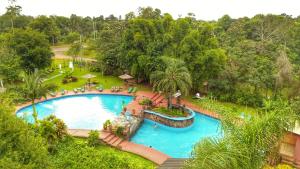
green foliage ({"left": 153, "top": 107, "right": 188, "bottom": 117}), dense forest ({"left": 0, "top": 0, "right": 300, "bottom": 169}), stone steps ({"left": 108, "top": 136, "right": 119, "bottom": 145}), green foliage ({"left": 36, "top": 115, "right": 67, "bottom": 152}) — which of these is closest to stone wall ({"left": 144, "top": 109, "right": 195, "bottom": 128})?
green foliage ({"left": 153, "top": 107, "right": 188, "bottom": 117})

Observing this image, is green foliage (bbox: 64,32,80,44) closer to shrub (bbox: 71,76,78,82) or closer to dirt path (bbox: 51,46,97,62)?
dirt path (bbox: 51,46,97,62)

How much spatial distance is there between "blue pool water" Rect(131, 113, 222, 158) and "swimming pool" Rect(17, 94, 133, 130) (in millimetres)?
3275

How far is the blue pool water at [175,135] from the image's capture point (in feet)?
53.7

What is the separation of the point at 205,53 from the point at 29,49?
18.0 metres

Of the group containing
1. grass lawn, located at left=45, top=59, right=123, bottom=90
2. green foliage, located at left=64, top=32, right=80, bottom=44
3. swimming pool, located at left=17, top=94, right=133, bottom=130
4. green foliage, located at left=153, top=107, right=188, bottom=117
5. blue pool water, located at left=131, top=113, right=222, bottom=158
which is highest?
A: green foliage, located at left=64, top=32, right=80, bottom=44

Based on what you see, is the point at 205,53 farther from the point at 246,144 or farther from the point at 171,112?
the point at 246,144

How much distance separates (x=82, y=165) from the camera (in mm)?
12102

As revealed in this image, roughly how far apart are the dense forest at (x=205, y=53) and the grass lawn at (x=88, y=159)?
1062 cm

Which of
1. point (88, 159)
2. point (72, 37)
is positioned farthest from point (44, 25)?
point (88, 159)

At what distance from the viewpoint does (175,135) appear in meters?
18.3

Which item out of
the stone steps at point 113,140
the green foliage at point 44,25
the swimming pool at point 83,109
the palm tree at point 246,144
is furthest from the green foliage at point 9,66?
the palm tree at point 246,144

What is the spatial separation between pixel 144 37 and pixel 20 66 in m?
13.0

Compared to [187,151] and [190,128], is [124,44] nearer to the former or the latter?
[190,128]

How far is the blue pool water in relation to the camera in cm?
1638
